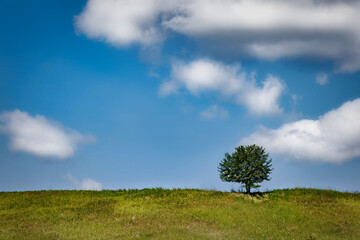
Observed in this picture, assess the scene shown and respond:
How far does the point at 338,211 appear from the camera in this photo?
33406 mm

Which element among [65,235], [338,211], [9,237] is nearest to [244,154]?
[338,211]

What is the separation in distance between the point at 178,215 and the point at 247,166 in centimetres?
1115

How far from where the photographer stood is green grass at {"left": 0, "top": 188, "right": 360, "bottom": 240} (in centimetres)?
2627

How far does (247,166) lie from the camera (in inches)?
1500

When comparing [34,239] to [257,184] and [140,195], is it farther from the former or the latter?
[257,184]

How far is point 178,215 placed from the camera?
99.6ft

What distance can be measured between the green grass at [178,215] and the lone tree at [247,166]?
170 centimetres

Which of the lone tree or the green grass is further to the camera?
the lone tree

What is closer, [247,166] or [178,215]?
[178,215]

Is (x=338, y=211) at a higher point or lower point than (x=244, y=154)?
lower

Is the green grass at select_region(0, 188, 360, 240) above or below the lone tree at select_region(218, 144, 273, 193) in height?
below

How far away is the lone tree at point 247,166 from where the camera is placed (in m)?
37.9

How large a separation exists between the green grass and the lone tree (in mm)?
1702

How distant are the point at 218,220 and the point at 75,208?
13603 mm
